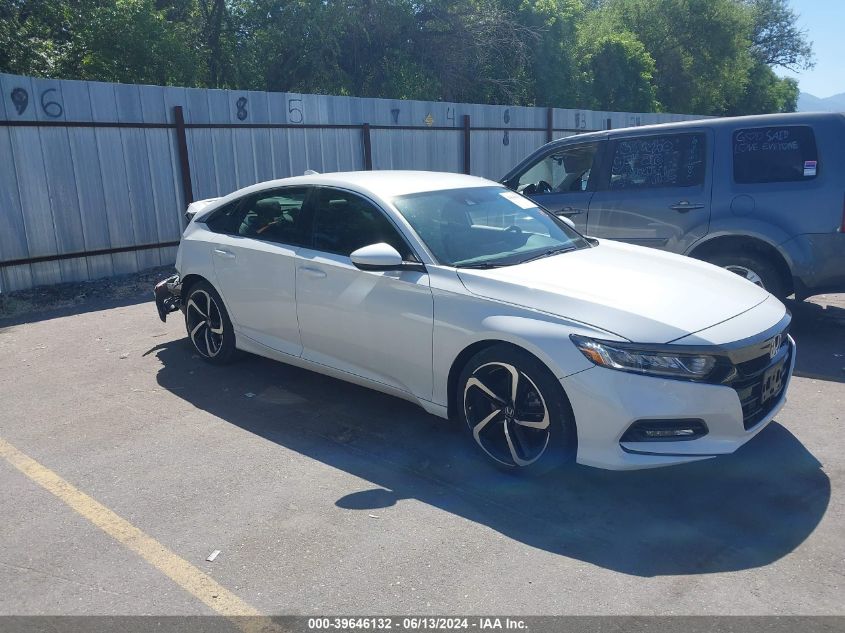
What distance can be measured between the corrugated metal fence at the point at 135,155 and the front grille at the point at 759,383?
819 centimetres

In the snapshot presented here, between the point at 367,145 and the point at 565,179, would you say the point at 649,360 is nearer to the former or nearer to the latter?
the point at 565,179

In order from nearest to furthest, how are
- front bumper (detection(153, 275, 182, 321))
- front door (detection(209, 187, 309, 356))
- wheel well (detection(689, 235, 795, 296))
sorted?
front door (detection(209, 187, 309, 356)), wheel well (detection(689, 235, 795, 296)), front bumper (detection(153, 275, 182, 321))

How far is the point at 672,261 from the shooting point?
480 cm

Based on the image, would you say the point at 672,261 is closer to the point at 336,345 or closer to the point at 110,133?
the point at 336,345

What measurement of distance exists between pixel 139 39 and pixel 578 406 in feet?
49.5

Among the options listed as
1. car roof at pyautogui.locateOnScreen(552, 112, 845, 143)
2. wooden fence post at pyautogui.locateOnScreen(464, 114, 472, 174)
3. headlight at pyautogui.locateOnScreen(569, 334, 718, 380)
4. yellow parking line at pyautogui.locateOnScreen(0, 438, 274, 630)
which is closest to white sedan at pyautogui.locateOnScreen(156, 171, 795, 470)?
headlight at pyautogui.locateOnScreen(569, 334, 718, 380)

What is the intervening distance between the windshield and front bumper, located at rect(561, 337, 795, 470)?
1108 mm

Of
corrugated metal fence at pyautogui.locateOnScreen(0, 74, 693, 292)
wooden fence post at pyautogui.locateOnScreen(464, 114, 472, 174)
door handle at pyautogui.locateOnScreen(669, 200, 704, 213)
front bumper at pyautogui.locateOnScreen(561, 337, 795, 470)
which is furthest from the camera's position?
wooden fence post at pyautogui.locateOnScreen(464, 114, 472, 174)

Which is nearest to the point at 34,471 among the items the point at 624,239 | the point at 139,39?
the point at 624,239

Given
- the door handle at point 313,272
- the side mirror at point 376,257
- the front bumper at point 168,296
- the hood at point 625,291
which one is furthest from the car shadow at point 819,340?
the front bumper at point 168,296

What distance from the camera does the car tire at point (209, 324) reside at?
5.87m

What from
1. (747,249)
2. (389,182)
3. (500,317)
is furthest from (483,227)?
(747,249)

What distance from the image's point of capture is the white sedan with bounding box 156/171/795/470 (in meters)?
3.58

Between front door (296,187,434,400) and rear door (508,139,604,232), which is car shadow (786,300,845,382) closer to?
rear door (508,139,604,232)
